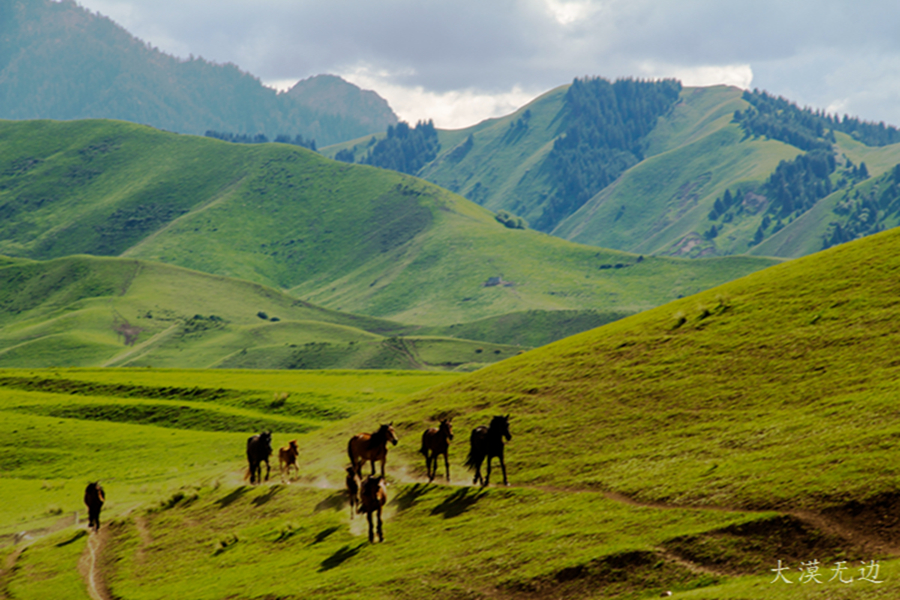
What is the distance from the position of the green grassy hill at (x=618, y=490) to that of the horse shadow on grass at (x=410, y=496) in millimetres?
198

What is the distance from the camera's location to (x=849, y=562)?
22.5 m

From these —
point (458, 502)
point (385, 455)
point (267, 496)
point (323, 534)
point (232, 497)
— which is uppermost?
point (385, 455)

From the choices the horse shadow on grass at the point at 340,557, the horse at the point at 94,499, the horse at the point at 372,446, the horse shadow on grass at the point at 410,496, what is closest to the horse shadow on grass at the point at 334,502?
the horse at the point at 372,446

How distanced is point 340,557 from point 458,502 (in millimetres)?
6083

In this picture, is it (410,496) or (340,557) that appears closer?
(340,557)

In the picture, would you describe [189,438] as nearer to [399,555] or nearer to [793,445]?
[399,555]

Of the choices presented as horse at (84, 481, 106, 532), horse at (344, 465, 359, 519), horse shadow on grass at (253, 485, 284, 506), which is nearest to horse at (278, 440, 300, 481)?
horse shadow on grass at (253, 485, 284, 506)

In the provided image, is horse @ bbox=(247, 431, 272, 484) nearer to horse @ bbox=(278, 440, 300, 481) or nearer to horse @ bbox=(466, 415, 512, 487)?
horse @ bbox=(278, 440, 300, 481)

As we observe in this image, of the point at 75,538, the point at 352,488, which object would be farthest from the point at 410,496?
the point at 75,538

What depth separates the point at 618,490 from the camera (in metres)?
31.4

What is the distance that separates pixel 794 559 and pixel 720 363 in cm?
2107

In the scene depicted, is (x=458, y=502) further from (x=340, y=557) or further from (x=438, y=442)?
(x=340, y=557)

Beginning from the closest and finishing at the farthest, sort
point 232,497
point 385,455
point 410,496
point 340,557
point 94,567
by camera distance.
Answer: point 340,557 < point 410,496 < point 385,455 < point 94,567 < point 232,497

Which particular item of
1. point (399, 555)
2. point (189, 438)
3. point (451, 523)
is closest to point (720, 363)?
point (451, 523)
